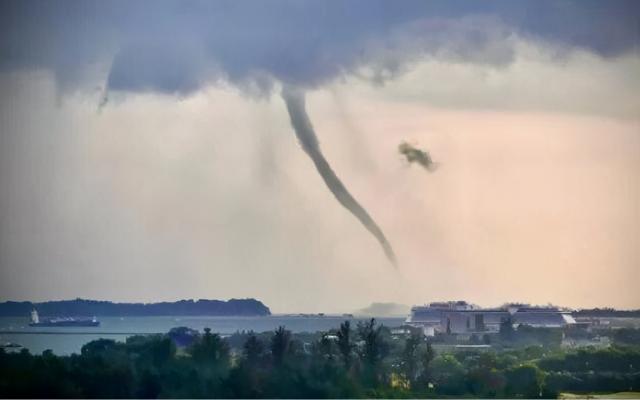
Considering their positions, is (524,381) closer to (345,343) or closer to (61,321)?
(345,343)

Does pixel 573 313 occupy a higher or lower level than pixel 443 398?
higher

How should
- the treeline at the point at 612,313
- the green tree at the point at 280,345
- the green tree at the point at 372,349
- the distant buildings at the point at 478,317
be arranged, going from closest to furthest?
1. the green tree at the point at 372,349
2. the green tree at the point at 280,345
3. the treeline at the point at 612,313
4. the distant buildings at the point at 478,317

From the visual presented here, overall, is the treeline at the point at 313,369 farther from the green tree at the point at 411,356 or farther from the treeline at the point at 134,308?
the treeline at the point at 134,308

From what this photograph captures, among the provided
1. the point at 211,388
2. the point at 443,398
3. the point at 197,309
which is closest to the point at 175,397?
the point at 211,388

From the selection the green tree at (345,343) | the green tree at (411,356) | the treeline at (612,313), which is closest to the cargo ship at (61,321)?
the green tree at (345,343)

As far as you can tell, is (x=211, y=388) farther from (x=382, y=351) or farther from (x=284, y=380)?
(x=382, y=351)

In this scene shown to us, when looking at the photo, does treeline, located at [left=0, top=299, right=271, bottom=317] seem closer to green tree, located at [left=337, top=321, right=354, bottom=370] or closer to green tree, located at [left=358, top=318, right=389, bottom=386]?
green tree, located at [left=337, top=321, right=354, bottom=370]

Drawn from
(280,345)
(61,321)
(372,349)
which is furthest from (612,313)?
(61,321)
